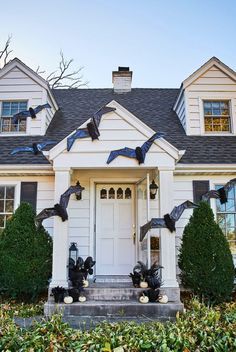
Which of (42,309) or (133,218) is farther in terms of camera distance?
(133,218)

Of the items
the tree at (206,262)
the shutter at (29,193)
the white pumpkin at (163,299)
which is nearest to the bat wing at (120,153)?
the tree at (206,262)

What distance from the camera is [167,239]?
659cm

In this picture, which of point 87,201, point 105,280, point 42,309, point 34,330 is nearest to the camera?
point 34,330

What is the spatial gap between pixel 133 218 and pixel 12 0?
717 centimetres

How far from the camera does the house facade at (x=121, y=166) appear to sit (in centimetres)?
687

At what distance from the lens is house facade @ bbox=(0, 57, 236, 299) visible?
6871 millimetres

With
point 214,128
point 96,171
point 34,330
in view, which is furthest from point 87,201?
point 34,330

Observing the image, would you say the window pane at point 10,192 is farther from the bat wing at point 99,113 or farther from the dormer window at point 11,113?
the bat wing at point 99,113

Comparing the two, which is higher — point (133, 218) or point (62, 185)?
point (62, 185)

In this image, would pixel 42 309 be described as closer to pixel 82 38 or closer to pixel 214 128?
pixel 214 128

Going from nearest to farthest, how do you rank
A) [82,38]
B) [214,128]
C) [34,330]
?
[34,330]
[214,128]
[82,38]

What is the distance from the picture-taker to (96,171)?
25.9ft

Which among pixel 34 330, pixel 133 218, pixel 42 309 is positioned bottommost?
pixel 42 309

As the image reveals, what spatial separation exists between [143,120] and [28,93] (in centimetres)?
341
